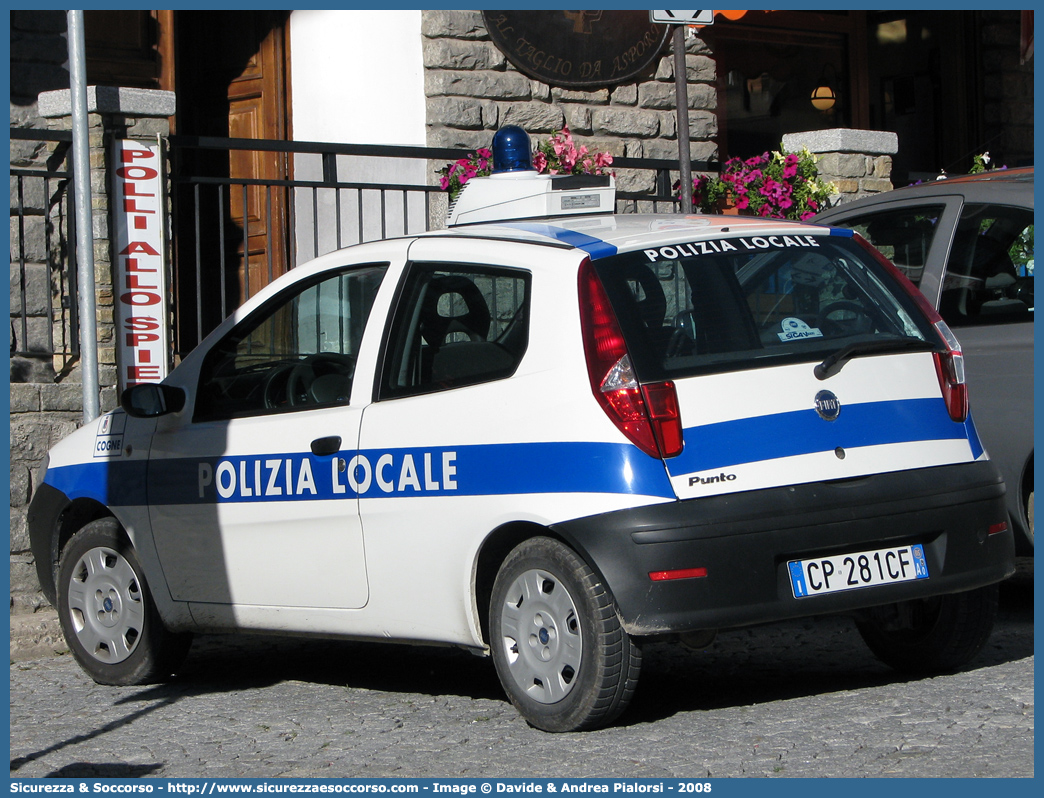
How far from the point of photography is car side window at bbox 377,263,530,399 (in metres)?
4.89

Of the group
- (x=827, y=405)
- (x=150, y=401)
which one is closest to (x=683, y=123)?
(x=150, y=401)

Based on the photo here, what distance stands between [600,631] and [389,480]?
975mm

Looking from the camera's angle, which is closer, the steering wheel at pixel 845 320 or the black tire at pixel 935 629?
the steering wheel at pixel 845 320

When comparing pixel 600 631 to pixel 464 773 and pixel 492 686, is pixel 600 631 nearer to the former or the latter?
pixel 464 773

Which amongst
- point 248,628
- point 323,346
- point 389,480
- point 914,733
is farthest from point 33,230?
point 914,733

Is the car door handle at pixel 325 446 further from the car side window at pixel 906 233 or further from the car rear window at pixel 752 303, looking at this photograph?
the car side window at pixel 906 233

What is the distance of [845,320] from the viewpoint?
194 inches

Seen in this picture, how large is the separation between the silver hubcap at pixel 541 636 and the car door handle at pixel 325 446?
0.88m

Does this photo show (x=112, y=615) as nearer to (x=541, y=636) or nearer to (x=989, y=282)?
(x=541, y=636)

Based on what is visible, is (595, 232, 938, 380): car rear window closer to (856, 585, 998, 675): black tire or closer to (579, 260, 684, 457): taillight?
(579, 260, 684, 457): taillight

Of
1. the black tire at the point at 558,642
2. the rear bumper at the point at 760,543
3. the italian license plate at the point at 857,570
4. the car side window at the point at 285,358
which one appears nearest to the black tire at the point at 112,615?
the car side window at the point at 285,358

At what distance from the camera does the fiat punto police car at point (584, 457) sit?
448 centimetres

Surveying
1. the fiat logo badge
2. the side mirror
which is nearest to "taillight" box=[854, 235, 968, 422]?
the fiat logo badge

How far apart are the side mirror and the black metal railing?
102 inches
